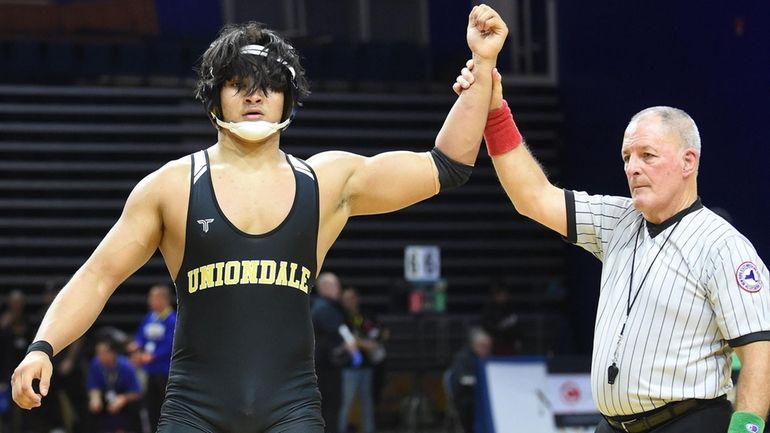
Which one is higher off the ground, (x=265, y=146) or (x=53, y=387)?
(x=265, y=146)

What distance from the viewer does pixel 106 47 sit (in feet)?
52.6

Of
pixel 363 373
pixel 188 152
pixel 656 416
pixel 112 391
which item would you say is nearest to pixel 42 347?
pixel 656 416

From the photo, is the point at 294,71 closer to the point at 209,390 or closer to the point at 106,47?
the point at 209,390

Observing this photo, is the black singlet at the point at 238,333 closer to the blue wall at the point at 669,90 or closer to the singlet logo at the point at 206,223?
the singlet logo at the point at 206,223

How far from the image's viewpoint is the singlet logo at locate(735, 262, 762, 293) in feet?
12.6

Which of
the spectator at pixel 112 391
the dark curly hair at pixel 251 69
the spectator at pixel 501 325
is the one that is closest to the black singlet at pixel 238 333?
the dark curly hair at pixel 251 69

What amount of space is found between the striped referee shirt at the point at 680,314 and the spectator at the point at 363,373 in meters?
8.13

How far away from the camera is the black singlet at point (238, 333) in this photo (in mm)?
3602

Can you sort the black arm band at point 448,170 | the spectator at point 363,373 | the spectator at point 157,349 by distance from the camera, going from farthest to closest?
the spectator at point 363,373
the spectator at point 157,349
the black arm band at point 448,170

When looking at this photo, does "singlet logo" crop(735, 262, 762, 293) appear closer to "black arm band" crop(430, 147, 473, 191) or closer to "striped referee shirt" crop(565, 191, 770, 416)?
"striped referee shirt" crop(565, 191, 770, 416)

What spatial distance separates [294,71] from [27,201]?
40.8ft

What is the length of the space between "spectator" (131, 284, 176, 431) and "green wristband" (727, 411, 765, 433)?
7.53 meters

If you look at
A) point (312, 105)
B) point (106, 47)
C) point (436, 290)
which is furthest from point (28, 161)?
point (436, 290)

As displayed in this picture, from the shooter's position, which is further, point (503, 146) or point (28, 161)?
point (28, 161)
